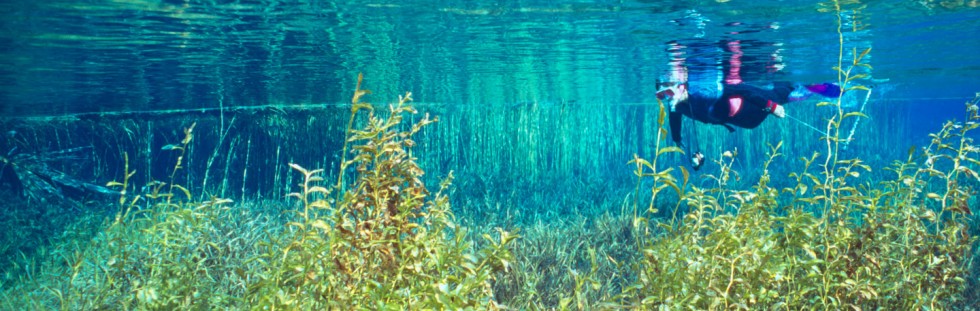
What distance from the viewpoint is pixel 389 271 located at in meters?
3.40

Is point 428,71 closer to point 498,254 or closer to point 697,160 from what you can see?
point 697,160

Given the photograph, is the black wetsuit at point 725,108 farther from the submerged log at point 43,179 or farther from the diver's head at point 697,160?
the submerged log at point 43,179

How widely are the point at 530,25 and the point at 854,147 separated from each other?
29.2 metres

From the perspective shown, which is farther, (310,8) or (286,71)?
(286,71)

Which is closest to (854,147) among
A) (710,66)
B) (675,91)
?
(710,66)

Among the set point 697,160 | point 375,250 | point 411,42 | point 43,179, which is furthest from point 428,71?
point 43,179

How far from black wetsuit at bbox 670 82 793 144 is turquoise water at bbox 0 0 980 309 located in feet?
4.32

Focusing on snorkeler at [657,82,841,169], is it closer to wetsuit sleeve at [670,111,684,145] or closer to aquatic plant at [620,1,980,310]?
wetsuit sleeve at [670,111,684,145]

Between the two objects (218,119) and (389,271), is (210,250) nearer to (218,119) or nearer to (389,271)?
(389,271)

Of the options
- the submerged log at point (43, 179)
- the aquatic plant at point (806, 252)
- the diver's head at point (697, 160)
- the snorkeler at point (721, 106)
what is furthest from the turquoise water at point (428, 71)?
the snorkeler at point (721, 106)

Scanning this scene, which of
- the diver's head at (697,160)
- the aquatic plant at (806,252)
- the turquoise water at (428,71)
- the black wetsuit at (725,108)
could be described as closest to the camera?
the aquatic plant at (806,252)

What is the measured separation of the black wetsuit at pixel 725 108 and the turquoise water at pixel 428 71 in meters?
1.32

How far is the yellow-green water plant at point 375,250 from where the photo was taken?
3086mm

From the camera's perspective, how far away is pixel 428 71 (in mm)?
15852
